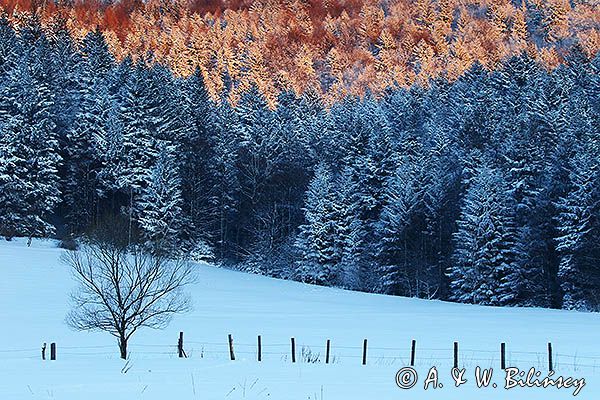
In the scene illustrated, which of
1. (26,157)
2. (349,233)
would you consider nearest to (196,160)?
(26,157)

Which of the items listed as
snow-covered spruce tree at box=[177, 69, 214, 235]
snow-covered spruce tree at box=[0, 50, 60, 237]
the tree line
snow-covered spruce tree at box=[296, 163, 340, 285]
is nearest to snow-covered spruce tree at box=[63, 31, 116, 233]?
the tree line

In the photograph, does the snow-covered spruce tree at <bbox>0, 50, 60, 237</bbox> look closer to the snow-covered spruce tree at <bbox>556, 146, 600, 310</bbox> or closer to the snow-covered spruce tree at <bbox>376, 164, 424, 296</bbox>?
the snow-covered spruce tree at <bbox>376, 164, 424, 296</bbox>

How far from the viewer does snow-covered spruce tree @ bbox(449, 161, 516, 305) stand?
44.1m

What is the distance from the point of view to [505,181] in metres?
46.9

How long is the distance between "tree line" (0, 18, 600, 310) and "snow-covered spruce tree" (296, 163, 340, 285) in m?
0.13

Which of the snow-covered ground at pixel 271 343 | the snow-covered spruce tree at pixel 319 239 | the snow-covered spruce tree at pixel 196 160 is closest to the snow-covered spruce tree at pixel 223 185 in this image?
the snow-covered spruce tree at pixel 196 160

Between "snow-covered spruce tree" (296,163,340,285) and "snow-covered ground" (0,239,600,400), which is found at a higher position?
"snow-covered spruce tree" (296,163,340,285)

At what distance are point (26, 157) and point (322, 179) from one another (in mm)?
22729

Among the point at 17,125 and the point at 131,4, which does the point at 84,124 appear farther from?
the point at 131,4

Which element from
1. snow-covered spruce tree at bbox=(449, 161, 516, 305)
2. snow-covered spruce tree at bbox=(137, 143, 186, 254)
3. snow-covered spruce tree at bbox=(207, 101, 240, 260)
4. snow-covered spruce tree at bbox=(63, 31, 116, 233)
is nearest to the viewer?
snow-covered spruce tree at bbox=(449, 161, 516, 305)

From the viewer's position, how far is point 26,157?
162ft

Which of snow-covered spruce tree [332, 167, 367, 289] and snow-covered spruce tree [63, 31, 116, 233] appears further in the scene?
snow-covered spruce tree [63, 31, 116, 233]

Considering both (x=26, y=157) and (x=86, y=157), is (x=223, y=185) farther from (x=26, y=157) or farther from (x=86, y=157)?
(x=26, y=157)

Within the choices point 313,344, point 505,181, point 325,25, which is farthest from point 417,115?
point 325,25
